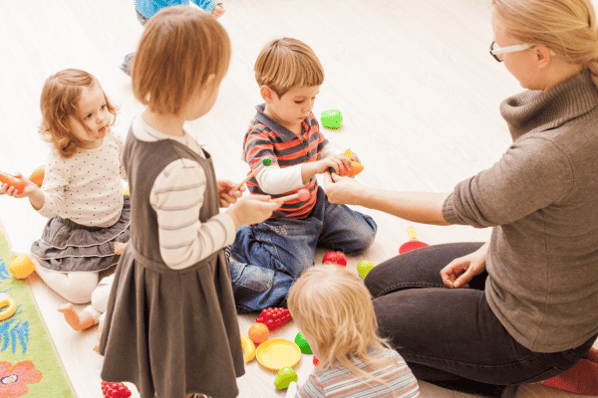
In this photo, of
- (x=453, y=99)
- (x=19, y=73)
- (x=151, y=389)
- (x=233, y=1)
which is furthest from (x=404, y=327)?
(x=233, y=1)

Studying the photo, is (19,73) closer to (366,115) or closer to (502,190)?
(366,115)

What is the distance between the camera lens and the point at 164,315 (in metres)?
0.96

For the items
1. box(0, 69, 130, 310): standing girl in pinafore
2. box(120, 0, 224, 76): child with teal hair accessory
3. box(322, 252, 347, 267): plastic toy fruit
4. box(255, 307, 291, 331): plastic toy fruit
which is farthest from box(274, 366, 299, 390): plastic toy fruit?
box(120, 0, 224, 76): child with teal hair accessory

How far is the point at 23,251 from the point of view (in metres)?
1.53

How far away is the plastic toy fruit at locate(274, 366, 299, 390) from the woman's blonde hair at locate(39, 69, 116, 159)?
2.37 feet

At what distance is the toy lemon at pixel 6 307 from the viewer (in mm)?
1408

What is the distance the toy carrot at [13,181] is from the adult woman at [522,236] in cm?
70

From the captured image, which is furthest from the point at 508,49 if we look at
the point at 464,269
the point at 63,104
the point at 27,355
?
the point at 27,355

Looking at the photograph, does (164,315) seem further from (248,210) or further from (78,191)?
(78,191)

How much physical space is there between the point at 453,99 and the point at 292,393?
4.78ft

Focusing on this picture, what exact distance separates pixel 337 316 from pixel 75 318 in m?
0.72

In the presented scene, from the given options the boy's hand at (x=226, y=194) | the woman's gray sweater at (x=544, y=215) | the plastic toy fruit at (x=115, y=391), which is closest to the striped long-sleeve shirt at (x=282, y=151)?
the boy's hand at (x=226, y=194)

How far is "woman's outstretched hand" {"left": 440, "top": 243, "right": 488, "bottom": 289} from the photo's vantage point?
1258mm

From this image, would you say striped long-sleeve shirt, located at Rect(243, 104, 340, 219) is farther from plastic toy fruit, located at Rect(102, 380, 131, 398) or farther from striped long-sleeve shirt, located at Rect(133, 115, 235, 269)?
plastic toy fruit, located at Rect(102, 380, 131, 398)
